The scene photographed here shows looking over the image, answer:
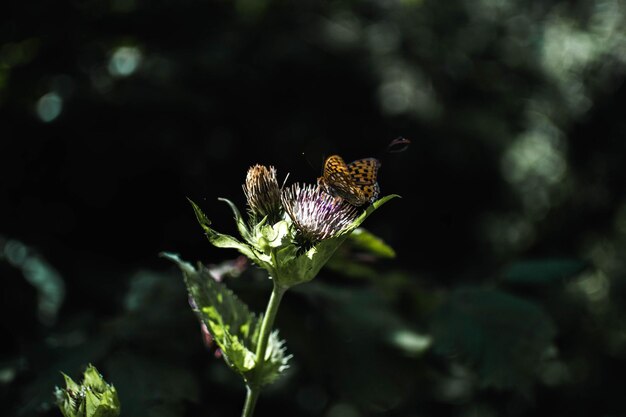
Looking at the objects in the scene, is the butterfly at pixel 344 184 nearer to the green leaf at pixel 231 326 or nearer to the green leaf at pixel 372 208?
the green leaf at pixel 372 208

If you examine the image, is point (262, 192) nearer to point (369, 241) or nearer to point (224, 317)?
point (224, 317)

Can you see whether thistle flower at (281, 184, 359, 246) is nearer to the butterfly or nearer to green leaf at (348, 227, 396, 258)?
the butterfly

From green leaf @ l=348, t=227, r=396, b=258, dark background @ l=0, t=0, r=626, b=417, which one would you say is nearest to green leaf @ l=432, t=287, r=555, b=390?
dark background @ l=0, t=0, r=626, b=417

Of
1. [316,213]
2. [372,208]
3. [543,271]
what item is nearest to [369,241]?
[316,213]

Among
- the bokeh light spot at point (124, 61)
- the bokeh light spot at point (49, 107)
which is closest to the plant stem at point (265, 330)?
the bokeh light spot at point (49, 107)

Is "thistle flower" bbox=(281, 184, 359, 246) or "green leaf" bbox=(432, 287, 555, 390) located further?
"green leaf" bbox=(432, 287, 555, 390)

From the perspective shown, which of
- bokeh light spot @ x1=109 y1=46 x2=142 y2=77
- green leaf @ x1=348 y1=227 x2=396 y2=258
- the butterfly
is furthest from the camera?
bokeh light spot @ x1=109 y1=46 x2=142 y2=77

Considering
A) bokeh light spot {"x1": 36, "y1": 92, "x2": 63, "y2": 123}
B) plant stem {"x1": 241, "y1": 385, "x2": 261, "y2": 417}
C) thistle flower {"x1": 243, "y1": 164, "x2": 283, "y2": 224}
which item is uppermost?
bokeh light spot {"x1": 36, "y1": 92, "x2": 63, "y2": 123}

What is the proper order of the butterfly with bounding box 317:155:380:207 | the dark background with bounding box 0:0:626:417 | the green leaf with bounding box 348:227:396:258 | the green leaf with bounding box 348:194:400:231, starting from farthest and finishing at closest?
the dark background with bounding box 0:0:626:417 → the green leaf with bounding box 348:227:396:258 → the butterfly with bounding box 317:155:380:207 → the green leaf with bounding box 348:194:400:231
